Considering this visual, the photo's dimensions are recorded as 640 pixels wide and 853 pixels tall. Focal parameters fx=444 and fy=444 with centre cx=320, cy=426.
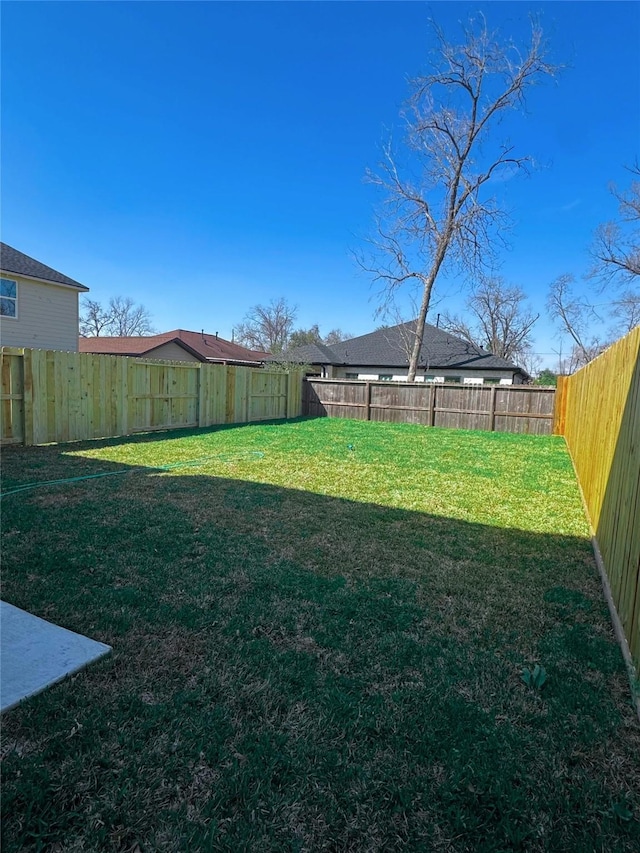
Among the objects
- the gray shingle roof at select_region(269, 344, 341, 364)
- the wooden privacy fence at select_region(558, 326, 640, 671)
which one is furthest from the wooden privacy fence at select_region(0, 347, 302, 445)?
the gray shingle roof at select_region(269, 344, 341, 364)

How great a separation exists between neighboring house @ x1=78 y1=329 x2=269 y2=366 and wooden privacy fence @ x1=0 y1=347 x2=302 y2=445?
1177 cm

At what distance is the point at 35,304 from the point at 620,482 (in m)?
15.7

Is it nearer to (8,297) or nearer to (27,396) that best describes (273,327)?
(8,297)

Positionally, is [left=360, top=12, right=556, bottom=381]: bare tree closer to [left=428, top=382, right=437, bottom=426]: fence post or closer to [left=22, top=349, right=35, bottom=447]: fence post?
[left=428, top=382, right=437, bottom=426]: fence post

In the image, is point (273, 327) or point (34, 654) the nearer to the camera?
point (34, 654)

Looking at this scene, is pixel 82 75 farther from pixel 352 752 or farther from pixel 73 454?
pixel 352 752

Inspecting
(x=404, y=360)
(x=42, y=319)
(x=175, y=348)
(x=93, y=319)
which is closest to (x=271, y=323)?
(x=93, y=319)

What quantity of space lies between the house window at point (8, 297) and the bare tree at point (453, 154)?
1336 cm

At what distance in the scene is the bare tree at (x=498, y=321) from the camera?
3338cm

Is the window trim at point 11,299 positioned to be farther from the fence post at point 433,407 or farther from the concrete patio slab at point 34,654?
the concrete patio slab at point 34,654

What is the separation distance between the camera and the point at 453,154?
1783 cm

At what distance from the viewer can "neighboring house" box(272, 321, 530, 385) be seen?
23531mm

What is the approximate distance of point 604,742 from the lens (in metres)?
1.66

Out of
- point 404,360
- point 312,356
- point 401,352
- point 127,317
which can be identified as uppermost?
point 127,317
